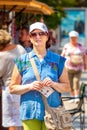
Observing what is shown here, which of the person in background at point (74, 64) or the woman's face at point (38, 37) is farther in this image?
the person in background at point (74, 64)

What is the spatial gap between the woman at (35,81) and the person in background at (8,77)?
1.69 m

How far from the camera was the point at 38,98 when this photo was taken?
653 centimetres

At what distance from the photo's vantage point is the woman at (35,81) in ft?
21.3

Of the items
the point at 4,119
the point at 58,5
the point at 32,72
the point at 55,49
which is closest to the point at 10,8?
the point at 4,119

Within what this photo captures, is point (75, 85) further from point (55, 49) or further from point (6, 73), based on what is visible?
point (55, 49)

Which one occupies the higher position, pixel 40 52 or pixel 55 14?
pixel 55 14

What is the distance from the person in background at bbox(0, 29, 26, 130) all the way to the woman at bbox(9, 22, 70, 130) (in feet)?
5.55

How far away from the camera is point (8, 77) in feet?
27.7

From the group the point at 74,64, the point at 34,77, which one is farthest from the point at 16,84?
the point at 74,64

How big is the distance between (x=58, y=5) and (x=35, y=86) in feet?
79.2

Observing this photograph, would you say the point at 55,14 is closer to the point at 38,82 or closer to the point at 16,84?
the point at 16,84

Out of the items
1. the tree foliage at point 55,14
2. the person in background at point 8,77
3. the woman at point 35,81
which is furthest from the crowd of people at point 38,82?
the tree foliage at point 55,14

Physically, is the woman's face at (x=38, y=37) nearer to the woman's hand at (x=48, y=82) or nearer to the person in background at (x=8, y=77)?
the woman's hand at (x=48, y=82)

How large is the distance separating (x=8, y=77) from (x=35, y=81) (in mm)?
2036
